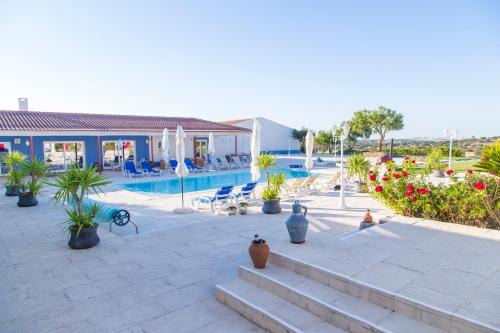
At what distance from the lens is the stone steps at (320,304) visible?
11.2ft

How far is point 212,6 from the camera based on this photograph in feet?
44.8

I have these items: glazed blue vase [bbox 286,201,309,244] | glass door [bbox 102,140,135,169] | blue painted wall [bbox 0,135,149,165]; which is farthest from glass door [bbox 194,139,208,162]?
glazed blue vase [bbox 286,201,309,244]

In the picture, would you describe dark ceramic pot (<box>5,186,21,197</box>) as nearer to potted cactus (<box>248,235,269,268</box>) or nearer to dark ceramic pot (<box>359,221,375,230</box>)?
potted cactus (<box>248,235,269,268</box>)

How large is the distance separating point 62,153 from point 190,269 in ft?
63.2

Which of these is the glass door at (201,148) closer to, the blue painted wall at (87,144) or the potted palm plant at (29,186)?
the blue painted wall at (87,144)

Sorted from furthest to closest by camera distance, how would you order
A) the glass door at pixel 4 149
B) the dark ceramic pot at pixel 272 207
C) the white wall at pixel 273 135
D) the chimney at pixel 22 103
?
the white wall at pixel 273 135, the chimney at pixel 22 103, the glass door at pixel 4 149, the dark ceramic pot at pixel 272 207

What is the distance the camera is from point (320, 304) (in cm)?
393

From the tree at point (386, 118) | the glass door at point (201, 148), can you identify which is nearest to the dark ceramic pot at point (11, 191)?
the glass door at point (201, 148)

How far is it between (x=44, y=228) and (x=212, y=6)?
10.6 meters

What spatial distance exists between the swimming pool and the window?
6.82m

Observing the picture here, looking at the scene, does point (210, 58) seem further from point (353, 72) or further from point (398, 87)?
point (398, 87)

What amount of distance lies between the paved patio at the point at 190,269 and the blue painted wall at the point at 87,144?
1335 cm

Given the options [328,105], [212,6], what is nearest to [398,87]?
[328,105]

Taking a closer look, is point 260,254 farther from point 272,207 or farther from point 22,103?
point 22,103
